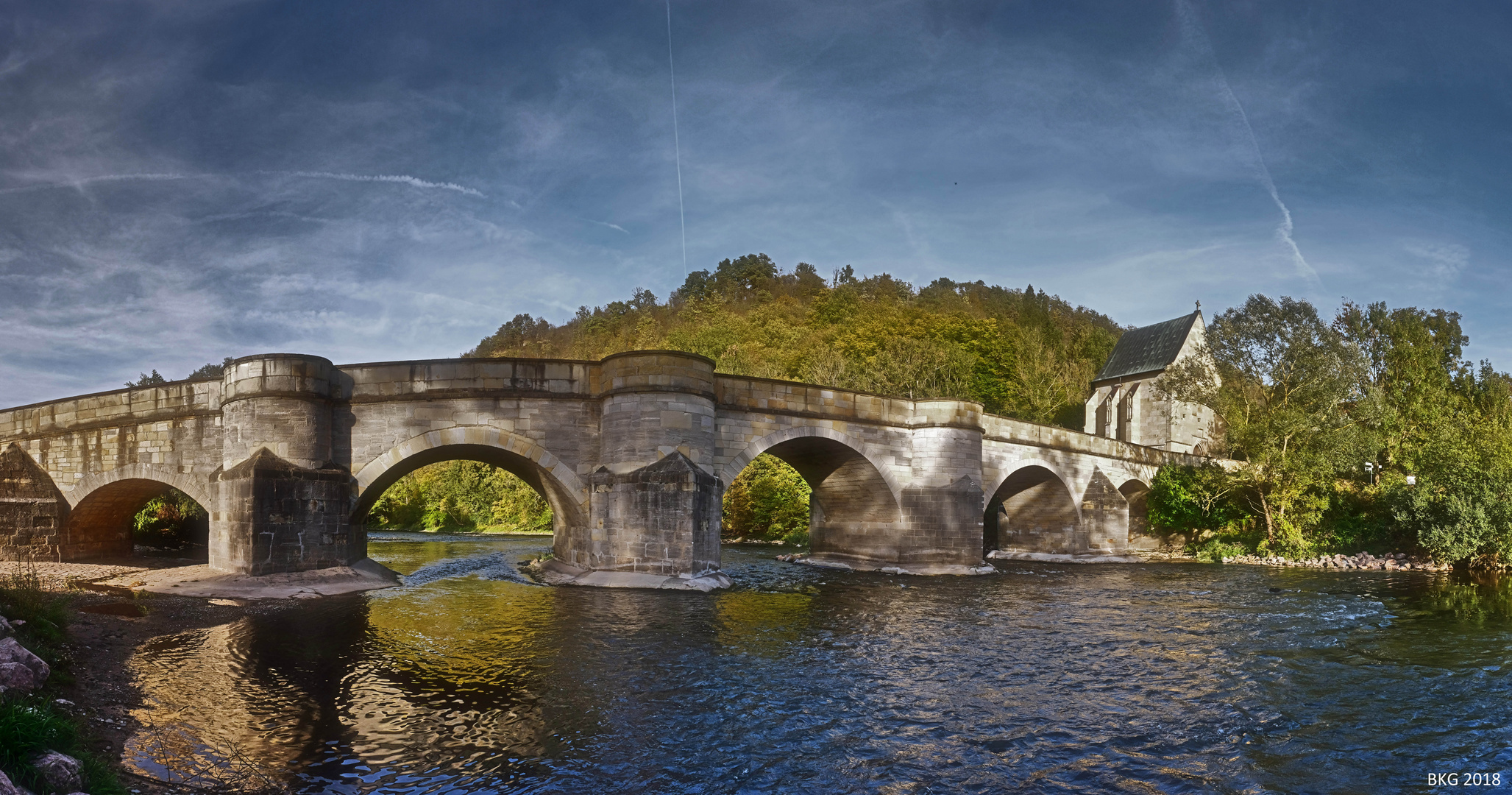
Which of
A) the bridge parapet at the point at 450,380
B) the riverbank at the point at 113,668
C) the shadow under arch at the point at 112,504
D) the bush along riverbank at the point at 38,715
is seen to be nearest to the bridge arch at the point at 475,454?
the bridge parapet at the point at 450,380

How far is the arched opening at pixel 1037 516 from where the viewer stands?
101 feet

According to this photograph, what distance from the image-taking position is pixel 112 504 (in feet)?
74.3

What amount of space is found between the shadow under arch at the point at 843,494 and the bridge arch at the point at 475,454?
492cm

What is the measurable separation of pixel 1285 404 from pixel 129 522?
37299 millimetres

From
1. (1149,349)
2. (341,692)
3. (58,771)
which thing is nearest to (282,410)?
(341,692)

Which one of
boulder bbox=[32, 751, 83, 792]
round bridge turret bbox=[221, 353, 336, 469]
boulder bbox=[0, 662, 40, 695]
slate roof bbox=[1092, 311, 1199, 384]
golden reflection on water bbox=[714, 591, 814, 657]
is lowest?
golden reflection on water bbox=[714, 591, 814, 657]

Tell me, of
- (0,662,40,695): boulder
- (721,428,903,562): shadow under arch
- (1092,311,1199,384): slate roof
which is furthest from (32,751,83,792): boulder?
(1092,311,1199,384): slate roof

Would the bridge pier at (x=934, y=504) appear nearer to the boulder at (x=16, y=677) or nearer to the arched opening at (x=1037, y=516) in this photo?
the arched opening at (x=1037, y=516)

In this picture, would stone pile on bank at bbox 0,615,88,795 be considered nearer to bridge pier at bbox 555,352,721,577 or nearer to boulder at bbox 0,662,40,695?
boulder at bbox 0,662,40,695

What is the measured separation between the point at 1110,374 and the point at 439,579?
4643cm

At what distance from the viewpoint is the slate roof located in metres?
50.2

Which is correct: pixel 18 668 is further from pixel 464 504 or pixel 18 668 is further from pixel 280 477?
pixel 464 504

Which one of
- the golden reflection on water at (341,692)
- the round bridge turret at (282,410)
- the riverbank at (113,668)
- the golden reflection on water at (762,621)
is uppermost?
the round bridge turret at (282,410)

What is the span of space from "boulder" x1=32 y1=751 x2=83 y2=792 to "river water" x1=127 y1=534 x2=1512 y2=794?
4.59 ft
